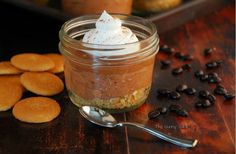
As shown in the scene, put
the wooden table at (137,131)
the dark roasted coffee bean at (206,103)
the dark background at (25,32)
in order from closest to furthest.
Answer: the wooden table at (137,131), the dark roasted coffee bean at (206,103), the dark background at (25,32)

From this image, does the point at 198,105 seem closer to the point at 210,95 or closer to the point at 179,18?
the point at 210,95

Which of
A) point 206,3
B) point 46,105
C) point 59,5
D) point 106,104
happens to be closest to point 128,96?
point 106,104

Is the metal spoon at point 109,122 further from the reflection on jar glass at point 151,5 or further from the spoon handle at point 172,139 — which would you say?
the reflection on jar glass at point 151,5

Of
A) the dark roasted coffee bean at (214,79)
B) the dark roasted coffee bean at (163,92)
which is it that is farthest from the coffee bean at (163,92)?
the dark roasted coffee bean at (214,79)

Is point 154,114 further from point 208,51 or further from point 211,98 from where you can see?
point 208,51

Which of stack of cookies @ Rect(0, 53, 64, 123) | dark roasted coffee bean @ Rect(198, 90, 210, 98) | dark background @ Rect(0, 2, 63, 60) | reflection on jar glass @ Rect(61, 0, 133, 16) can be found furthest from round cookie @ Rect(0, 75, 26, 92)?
dark roasted coffee bean @ Rect(198, 90, 210, 98)
